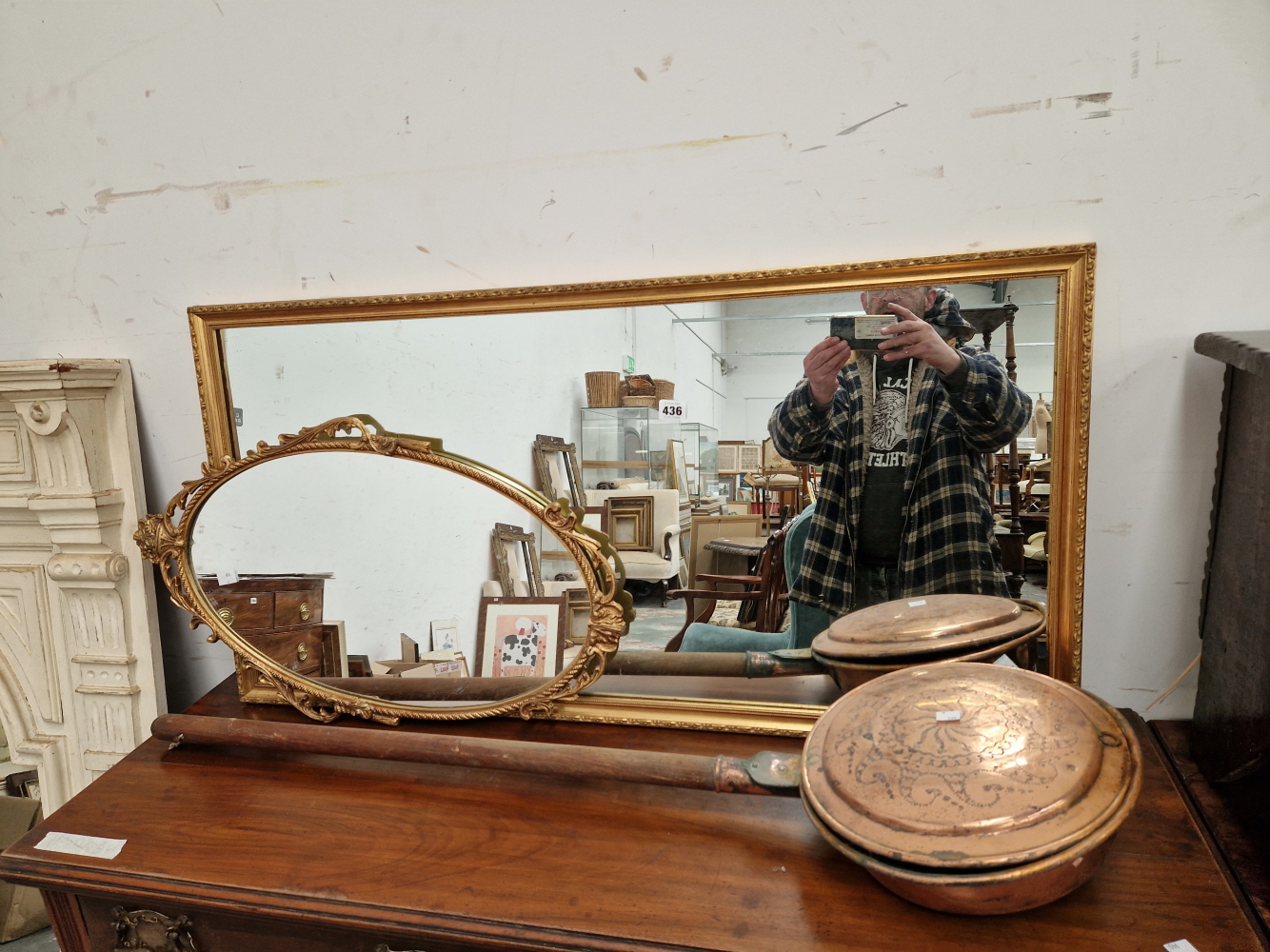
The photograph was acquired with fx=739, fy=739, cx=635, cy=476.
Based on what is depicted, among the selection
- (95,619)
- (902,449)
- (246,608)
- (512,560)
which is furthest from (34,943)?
(902,449)

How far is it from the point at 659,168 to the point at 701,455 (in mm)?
522

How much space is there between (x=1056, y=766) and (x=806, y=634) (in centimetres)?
48

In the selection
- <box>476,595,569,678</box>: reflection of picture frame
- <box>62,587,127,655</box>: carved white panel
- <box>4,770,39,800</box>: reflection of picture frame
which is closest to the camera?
<box>476,595,569,678</box>: reflection of picture frame

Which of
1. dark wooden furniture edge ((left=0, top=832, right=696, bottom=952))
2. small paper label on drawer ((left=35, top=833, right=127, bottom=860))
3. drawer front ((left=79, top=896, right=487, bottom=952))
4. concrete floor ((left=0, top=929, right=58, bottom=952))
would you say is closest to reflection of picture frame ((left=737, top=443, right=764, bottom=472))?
dark wooden furniture edge ((left=0, top=832, right=696, bottom=952))

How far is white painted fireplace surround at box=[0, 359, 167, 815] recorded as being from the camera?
1533mm

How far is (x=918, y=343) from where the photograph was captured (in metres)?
1.20

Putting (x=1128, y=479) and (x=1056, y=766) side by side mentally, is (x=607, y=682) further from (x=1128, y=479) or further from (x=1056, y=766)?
(x=1128, y=479)

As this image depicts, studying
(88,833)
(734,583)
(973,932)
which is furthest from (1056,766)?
(88,833)

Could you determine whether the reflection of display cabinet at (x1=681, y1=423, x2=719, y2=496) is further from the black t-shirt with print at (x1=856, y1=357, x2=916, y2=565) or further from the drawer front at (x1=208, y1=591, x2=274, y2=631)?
the drawer front at (x1=208, y1=591, x2=274, y2=631)

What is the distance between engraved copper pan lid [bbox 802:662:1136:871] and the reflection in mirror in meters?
0.53

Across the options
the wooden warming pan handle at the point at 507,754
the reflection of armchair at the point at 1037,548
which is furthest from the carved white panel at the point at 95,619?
the reflection of armchair at the point at 1037,548

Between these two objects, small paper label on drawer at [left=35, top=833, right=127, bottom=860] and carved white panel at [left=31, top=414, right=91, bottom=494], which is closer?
small paper label on drawer at [left=35, top=833, right=127, bottom=860]

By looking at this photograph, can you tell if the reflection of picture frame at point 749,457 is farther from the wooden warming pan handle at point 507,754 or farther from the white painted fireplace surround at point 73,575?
the white painted fireplace surround at point 73,575

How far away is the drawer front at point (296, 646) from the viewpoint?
4.97 ft
